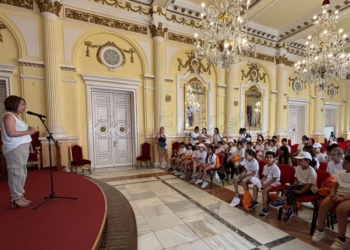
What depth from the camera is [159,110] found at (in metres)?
6.56

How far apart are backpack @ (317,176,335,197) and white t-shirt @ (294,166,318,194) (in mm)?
92

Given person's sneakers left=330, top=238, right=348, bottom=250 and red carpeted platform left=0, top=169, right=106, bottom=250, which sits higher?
red carpeted platform left=0, top=169, right=106, bottom=250

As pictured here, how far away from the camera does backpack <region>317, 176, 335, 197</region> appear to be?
2.44 m

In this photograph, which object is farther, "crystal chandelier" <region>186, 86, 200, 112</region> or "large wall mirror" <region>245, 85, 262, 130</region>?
"large wall mirror" <region>245, 85, 262, 130</region>

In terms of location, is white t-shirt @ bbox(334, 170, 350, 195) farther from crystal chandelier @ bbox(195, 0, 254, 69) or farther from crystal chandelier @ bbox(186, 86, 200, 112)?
crystal chandelier @ bbox(186, 86, 200, 112)

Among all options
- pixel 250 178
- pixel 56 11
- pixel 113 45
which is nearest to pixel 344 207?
pixel 250 178

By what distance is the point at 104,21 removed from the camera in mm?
5824

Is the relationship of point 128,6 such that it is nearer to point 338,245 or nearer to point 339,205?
point 339,205

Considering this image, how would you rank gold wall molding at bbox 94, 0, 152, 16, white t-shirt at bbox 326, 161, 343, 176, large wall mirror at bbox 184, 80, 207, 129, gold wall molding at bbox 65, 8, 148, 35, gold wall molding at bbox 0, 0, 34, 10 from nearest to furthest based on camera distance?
1. white t-shirt at bbox 326, 161, 343, 176
2. gold wall molding at bbox 0, 0, 34, 10
3. gold wall molding at bbox 65, 8, 148, 35
4. gold wall molding at bbox 94, 0, 152, 16
5. large wall mirror at bbox 184, 80, 207, 129

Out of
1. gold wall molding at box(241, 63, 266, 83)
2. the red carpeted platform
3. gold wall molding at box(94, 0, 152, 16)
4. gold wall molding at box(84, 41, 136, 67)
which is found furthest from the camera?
gold wall molding at box(241, 63, 266, 83)

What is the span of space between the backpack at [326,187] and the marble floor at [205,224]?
53 centimetres

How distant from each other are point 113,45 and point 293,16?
7161 millimetres

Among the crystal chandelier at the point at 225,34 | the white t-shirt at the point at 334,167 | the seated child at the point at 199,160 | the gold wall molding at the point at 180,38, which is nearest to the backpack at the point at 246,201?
the white t-shirt at the point at 334,167

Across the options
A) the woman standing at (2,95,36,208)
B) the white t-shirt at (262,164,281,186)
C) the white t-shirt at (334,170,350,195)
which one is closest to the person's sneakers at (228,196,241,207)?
the white t-shirt at (262,164,281,186)
